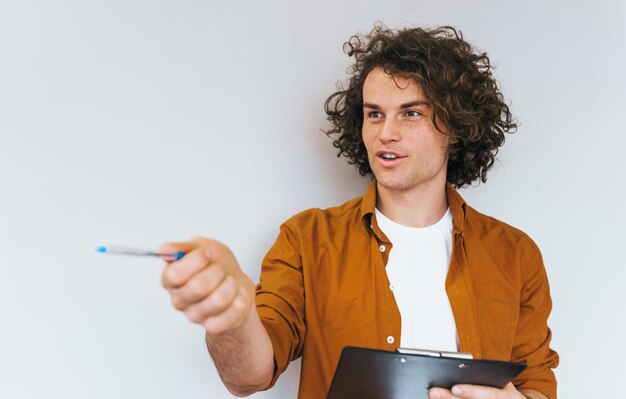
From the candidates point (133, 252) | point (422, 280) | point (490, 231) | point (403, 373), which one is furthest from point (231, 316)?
point (490, 231)

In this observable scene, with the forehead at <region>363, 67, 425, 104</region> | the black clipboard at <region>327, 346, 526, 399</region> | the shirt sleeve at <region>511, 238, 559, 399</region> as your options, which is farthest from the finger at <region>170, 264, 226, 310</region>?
the shirt sleeve at <region>511, 238, 559, 399</region>

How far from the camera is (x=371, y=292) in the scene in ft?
6.00

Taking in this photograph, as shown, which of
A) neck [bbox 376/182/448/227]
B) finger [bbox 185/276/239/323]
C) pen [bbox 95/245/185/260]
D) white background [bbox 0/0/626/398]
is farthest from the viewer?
neck [bbox 376/182/448/227]

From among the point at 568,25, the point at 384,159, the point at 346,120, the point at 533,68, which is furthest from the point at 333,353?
the point at 568,25

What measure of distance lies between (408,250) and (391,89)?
1.47 ft

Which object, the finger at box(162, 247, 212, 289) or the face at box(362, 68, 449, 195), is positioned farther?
the face at box(362, 68, 449, 195)

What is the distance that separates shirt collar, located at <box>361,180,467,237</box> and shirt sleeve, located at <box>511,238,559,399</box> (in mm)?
211

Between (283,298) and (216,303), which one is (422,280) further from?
(216,303)

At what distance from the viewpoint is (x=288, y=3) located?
80.6 inches

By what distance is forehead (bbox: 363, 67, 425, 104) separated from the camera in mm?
1999

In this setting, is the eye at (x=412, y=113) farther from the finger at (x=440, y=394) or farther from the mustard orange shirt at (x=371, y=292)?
the finger at (x=440, y=394)

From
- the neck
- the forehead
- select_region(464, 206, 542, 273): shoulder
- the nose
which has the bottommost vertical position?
select_region(464, 206, 542, 273): shoulder

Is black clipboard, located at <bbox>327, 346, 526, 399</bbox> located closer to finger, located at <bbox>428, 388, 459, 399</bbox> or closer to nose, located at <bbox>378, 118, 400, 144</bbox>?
finger, located at <bbox>428, 388, 459, 399</bbox>

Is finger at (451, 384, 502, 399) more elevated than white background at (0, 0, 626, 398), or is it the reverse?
white background at (0, 0, 626, 398)
